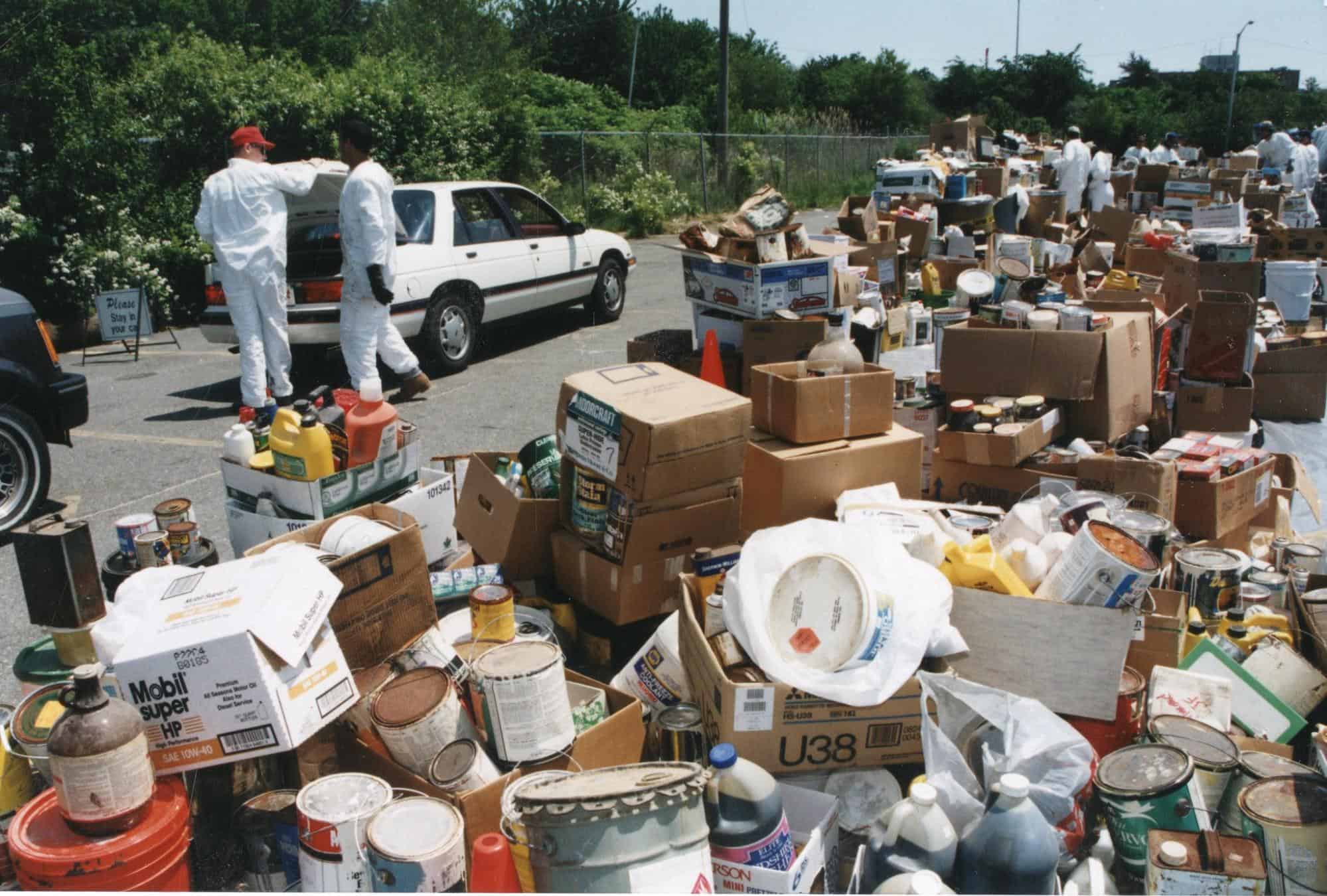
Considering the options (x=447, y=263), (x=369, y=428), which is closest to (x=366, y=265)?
(x=447, y=263)

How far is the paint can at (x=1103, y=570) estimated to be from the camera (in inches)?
111

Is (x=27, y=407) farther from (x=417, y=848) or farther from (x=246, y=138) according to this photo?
(x=417, y=848)

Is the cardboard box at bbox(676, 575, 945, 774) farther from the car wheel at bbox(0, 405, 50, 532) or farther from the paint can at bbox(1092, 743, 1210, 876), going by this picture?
the car wheel at bbox(0, 405, 50, 532)

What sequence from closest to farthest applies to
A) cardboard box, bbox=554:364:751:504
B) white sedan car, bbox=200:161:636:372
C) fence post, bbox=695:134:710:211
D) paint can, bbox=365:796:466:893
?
paint can, bbox=365:796:466:893, cardboard box, bbox=554:364:751:504, white sedan car, bbox=200:161:636:372, fence post, bbox=695:134:710:211

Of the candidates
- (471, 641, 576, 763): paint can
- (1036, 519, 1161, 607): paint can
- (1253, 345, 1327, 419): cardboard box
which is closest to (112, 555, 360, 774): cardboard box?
(471, 641, 576, 763): paint can

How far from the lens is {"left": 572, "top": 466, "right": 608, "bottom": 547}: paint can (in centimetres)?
362

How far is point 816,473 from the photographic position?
12.6 feet

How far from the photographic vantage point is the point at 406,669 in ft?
9.86

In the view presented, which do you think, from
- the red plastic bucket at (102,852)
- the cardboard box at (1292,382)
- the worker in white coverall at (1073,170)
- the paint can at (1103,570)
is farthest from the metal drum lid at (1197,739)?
the worker in white coverall at (1073,170)

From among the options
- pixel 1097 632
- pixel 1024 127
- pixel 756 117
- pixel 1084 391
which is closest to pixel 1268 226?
pixel 1084 391

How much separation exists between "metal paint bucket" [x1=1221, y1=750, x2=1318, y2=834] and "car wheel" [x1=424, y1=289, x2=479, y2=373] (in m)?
6.80

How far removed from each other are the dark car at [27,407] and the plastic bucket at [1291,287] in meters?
9.25

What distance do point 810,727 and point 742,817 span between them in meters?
0.46

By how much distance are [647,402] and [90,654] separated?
2.00 metres
